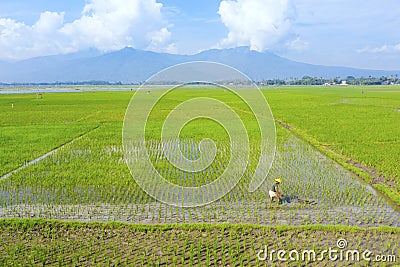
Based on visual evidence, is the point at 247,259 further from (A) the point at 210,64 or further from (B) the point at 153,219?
(A) the point at 210,64

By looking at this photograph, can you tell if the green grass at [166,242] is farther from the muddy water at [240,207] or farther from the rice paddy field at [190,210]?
the muddy water at [240,207]

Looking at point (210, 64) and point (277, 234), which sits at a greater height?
point (210, 64)

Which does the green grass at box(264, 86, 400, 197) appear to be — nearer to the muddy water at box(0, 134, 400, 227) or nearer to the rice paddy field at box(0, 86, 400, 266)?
the rice paddy field at box(0, 86, 400, 266)

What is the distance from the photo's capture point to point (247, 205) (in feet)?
22.8

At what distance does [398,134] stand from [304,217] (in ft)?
Result: 34.9

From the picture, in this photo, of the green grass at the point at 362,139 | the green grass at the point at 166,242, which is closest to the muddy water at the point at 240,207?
the green grass at the point at 166,242

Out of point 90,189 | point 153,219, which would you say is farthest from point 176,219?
point 90,189

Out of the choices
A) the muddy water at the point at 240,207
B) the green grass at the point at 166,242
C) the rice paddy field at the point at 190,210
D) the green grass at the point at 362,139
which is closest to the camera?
the green grass at the point at 166,242

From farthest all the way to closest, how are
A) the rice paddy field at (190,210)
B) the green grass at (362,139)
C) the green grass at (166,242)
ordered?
the green grass at (362,139) < the rice paddy field at (190,210) < the green grass at (166,242)

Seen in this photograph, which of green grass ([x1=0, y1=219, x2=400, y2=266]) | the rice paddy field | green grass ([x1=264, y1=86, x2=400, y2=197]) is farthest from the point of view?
green grass ([x1=264, y1=86, x2=400, y2=197])

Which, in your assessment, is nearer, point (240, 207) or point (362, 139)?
point (240, 207)

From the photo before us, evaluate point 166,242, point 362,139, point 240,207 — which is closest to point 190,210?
point 240,207

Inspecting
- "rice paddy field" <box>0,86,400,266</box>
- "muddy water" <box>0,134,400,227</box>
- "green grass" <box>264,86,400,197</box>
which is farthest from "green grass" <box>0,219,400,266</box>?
"green grass" <box>264,86,400,197</box>

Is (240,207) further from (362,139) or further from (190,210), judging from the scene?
(362,139)
